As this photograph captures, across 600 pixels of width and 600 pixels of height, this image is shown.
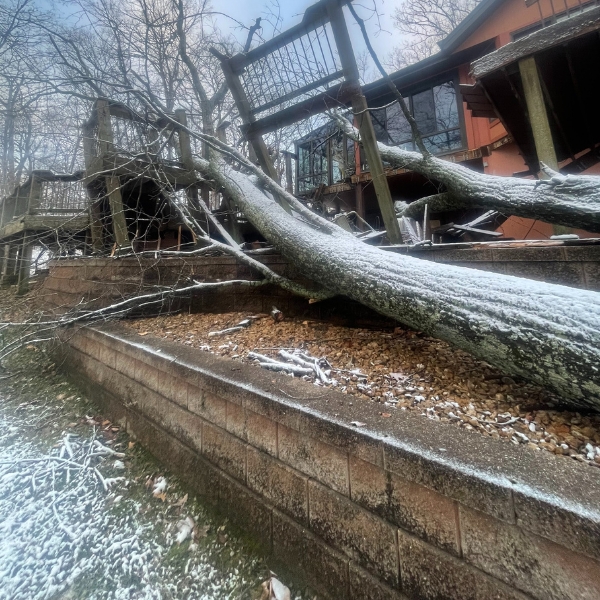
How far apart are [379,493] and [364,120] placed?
321cm

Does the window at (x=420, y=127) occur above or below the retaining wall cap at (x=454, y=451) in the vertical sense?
above

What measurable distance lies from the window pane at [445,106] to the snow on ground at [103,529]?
9.75 meters

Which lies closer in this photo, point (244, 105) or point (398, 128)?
point (244, 105)

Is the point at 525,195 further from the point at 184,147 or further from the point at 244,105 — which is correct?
the point at 184,147

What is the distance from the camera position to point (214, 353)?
225 cm

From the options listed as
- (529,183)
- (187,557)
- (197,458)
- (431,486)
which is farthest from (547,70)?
(187,557)

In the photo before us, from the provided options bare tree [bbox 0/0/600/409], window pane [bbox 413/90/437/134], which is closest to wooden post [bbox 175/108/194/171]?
bare tree [bbox 0/0/600/409]

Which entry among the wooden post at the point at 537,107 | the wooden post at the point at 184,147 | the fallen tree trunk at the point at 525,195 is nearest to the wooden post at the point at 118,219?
the wooden post at the point at 184,147

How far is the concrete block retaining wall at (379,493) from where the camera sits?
2.69 ft

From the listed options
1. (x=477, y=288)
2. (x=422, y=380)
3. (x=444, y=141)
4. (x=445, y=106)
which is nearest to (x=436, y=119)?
(x=445, y=106)

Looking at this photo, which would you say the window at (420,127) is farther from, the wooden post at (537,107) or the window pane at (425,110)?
the wooden post at (537,107)

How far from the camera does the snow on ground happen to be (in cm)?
153

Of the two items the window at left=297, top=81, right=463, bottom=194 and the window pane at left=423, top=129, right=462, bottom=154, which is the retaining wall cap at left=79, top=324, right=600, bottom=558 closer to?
the window at left=297, top=81, right=463, bottom=194

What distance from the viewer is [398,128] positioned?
877cm
